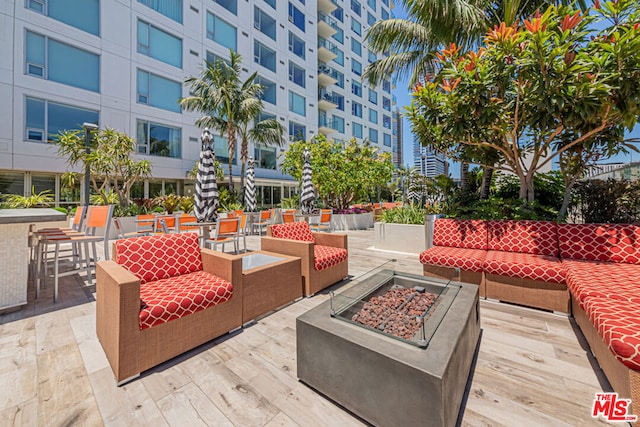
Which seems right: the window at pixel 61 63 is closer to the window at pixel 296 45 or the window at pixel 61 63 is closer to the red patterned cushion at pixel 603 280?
the window at pixel 296 45

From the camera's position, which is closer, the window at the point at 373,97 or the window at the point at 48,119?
the window at the point at 48,119

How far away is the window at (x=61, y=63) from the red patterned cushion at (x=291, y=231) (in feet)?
41.3

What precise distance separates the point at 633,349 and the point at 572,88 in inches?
126

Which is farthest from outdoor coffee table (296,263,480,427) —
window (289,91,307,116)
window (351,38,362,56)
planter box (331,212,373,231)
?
window (351,38,362,56)

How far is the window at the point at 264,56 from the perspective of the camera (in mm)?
17636

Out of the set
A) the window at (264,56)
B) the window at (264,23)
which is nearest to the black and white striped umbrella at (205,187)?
the window at (264,56)

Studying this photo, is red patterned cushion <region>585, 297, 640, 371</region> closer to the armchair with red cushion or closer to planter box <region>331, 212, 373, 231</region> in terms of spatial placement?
the armchair with red cushion

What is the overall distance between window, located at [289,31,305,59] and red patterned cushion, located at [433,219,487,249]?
67.6 feet

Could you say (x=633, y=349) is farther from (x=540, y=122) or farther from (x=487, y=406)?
(x=540, y=122)

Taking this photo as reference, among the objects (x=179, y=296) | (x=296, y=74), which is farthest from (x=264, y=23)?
(x=179, y=296)

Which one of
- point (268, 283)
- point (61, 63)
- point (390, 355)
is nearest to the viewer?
point (390, 355)

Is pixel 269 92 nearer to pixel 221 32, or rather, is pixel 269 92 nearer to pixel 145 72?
pixel 221 32

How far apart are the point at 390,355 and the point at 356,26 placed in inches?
1277

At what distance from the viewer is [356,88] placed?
2725cm
